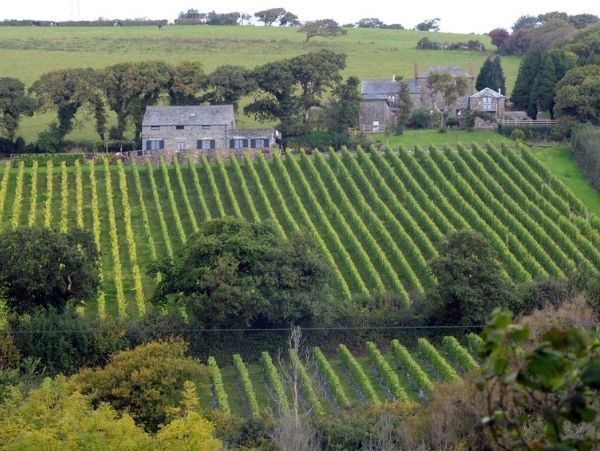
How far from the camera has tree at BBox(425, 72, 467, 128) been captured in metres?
81.4

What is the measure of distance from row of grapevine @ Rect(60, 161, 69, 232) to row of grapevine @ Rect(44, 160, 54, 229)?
20.7 inches

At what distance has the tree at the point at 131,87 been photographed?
76438 millimetres

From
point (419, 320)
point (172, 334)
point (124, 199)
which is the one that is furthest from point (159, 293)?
point (124, 199)

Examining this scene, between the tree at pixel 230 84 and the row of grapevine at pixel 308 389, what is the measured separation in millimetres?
40927

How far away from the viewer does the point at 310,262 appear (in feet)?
142

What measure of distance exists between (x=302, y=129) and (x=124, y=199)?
17009 millimetres

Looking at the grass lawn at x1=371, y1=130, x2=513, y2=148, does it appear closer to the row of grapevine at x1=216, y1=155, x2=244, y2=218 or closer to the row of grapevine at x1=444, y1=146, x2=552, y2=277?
the row of grapevine at x1=444, y1=146, x2=552, y2=277

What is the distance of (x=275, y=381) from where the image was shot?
1500 inches

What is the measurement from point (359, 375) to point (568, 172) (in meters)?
30.8

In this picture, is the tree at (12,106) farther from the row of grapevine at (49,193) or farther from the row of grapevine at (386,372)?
the row of grapevine at (386,372)

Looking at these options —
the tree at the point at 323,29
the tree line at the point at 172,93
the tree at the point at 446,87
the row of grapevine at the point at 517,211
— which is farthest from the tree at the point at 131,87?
the tree at the point at 323,29

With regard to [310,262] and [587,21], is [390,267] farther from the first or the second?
[587,21]

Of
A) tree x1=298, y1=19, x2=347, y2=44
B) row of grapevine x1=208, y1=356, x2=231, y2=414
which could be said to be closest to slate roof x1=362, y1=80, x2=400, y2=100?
tree x1=298, y1=19, x2=347, y2=44

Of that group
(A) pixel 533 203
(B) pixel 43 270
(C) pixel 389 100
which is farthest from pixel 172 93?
(B) pixel 43 270
